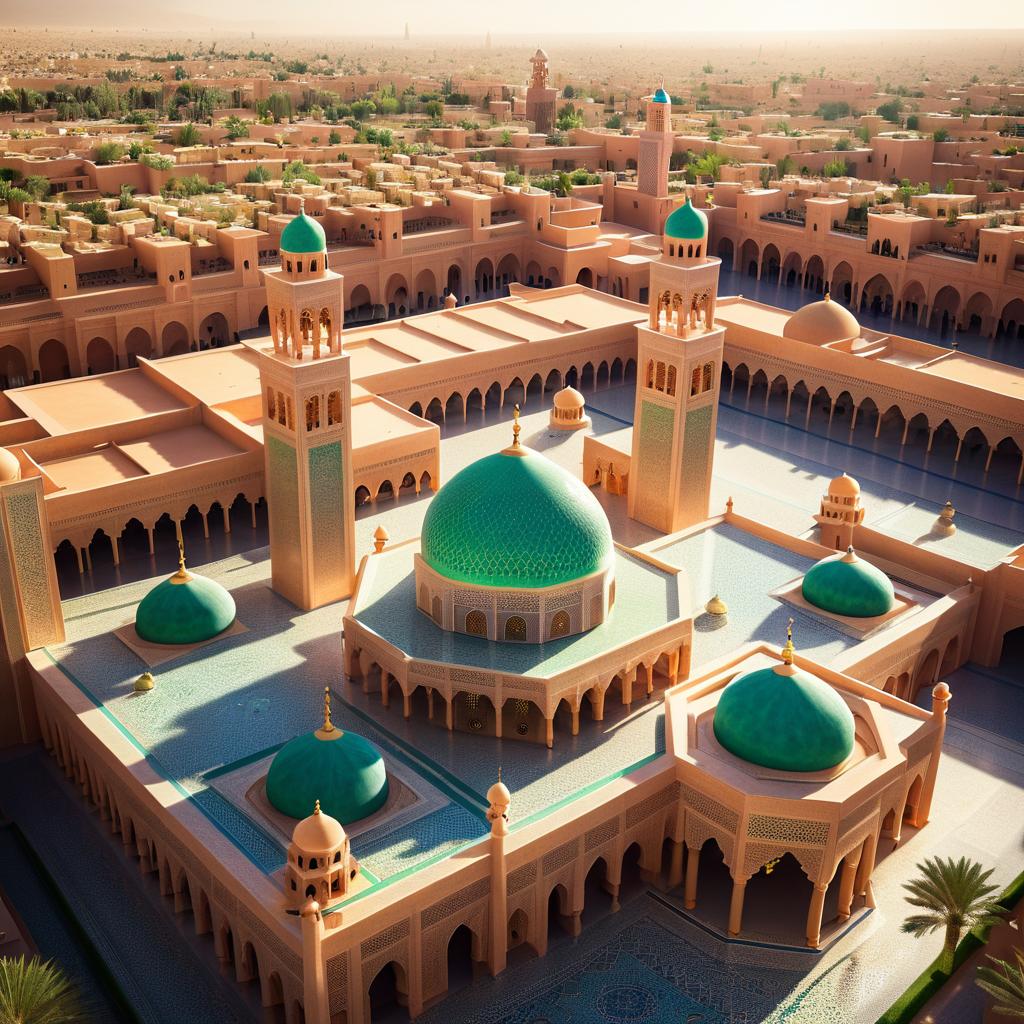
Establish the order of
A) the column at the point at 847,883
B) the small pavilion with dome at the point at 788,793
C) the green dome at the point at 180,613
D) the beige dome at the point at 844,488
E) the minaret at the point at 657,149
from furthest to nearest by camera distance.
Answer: the minaret at the point at 657,149 < the beige dome at the point at 844,488 < the green dome at the point at 180,613 < the column at the point at 847,883 < the small pavilion with dome at the point at 788,793

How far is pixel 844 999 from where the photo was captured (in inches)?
558

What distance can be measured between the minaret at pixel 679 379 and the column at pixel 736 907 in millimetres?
8604

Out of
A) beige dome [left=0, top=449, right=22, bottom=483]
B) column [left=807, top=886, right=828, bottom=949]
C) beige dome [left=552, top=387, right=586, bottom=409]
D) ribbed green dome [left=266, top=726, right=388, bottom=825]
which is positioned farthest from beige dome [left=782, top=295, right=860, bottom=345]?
beige dome [left=0, top=449, right=22, bottom=483]

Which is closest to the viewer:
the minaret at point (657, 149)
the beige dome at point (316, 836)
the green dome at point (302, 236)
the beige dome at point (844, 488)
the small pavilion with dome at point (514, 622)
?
the beige dome at point (316, 836)

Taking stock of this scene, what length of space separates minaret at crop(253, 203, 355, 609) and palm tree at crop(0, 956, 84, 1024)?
8203 mm

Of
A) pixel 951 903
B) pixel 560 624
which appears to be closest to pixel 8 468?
pixel 560 624

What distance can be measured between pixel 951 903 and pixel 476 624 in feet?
23.8

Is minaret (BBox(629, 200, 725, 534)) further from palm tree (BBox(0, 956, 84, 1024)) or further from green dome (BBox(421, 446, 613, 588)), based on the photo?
palm tree (BBox(0, 956, 84, 1024))

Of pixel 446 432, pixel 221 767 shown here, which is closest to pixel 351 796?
pixel 221 767

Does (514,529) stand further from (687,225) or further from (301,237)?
(687,225)

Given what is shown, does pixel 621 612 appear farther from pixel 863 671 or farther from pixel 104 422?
pixel 104 422

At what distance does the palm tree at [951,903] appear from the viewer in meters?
14.4

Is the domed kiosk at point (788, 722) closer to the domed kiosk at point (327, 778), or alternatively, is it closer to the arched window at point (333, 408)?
the domed kiosk at point (327, 778)

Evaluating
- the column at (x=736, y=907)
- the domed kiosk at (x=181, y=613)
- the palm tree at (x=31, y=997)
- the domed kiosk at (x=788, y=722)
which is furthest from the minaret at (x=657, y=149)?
the palm tree at (x=31, y=997)
